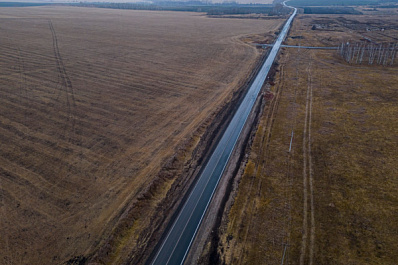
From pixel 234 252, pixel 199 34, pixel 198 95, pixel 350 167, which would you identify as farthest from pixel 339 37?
pixel 234 252

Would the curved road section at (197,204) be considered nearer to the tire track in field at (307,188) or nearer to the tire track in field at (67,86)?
the tire track in field at (307,188)

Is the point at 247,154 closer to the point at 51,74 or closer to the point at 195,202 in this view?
the point at 195,202

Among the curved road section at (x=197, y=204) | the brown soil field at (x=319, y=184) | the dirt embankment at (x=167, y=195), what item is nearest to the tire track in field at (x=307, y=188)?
the brown soil field at (x=319, y=184)

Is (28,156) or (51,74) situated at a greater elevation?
(51,74)

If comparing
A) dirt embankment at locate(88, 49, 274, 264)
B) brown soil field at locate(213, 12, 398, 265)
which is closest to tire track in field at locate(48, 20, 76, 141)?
dirt embankment at locate(88, 49, 274, 264)

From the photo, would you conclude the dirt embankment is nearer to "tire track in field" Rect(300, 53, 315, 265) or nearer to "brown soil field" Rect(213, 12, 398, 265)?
"brown soil field" Rect(213, 12, 398, 265)

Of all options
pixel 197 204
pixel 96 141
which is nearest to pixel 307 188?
pixel 197 204

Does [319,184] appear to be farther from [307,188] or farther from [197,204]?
[197,204]
